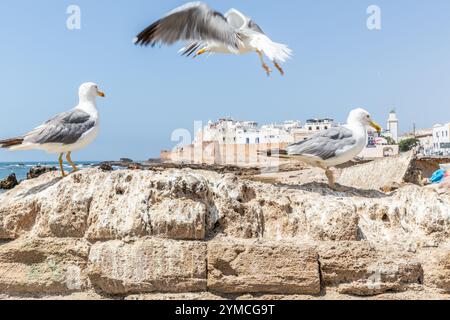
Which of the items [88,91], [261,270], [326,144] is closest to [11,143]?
[88,91]

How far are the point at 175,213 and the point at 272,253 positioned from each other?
720mm

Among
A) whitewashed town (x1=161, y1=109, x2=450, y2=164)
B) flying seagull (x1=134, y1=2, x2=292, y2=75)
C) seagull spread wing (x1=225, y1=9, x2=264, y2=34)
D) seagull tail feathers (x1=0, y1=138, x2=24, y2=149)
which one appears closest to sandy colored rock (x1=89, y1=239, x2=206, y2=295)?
seagull tail feathers (x1=0, y1=138, x2=24, y2=149)

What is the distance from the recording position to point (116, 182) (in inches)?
144

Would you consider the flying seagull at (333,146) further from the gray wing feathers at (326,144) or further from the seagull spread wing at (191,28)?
the seagull spread wing at (191,28)

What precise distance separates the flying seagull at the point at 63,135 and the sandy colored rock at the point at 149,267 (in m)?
1.30

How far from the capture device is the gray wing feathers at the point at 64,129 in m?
4.50

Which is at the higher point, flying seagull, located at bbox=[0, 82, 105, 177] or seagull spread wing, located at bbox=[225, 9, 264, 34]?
seagull spread wing, located at bbox=[225, 9, 264, 34]

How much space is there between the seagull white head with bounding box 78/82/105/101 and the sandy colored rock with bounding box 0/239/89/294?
1786 mm

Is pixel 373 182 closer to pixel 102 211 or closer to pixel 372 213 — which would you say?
pixel 372 213

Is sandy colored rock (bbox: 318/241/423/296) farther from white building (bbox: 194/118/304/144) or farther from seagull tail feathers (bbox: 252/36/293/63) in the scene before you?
white building (bbox: 194/118/304/144)

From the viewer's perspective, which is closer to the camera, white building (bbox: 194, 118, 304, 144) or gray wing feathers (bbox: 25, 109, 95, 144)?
gray wing feathers (bbox: 25, 109, 95, 144)

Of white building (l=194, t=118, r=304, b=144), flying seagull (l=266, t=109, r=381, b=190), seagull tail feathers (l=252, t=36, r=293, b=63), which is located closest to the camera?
flying seagull (l=266, t=109, r=381, b=190)

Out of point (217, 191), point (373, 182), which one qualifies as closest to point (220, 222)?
point (217, 191)

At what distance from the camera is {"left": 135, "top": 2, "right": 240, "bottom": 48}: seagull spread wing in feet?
19.9
